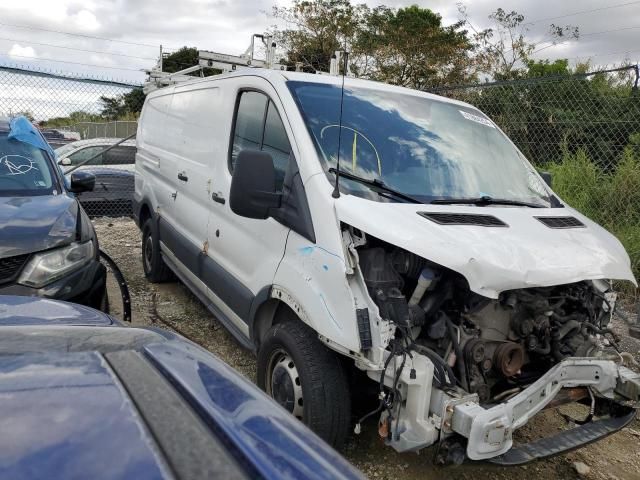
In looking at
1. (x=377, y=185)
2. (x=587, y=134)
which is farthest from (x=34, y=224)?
(x=587, y=134)

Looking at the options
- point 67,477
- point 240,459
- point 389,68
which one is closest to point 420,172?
point 240,459

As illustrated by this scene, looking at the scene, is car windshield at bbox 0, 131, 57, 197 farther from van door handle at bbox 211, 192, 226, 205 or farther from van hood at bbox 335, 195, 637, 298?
van hood at bbox 335, 195, 637, 298

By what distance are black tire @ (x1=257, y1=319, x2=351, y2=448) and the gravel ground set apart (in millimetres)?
420

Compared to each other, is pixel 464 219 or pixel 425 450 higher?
pixel 464 219

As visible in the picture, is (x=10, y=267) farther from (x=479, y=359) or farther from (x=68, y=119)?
(x=68, y=119)

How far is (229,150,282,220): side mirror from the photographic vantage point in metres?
2.91

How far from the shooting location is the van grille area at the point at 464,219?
105 inches

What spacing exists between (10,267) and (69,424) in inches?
111

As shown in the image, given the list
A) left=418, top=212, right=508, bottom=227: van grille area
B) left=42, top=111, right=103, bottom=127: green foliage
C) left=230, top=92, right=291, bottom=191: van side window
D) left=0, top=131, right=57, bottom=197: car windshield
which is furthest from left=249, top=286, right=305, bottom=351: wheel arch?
left=42, top=111, right=103, bottom=127: green foliage

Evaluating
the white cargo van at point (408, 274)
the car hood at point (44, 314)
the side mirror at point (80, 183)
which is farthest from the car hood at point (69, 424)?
the side mirror at point (80, 183)

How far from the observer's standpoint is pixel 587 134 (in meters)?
7.56

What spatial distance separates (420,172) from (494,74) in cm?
1341

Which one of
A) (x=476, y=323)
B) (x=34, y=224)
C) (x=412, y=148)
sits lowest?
(x=476, y=323)

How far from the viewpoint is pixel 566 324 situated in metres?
3.01
